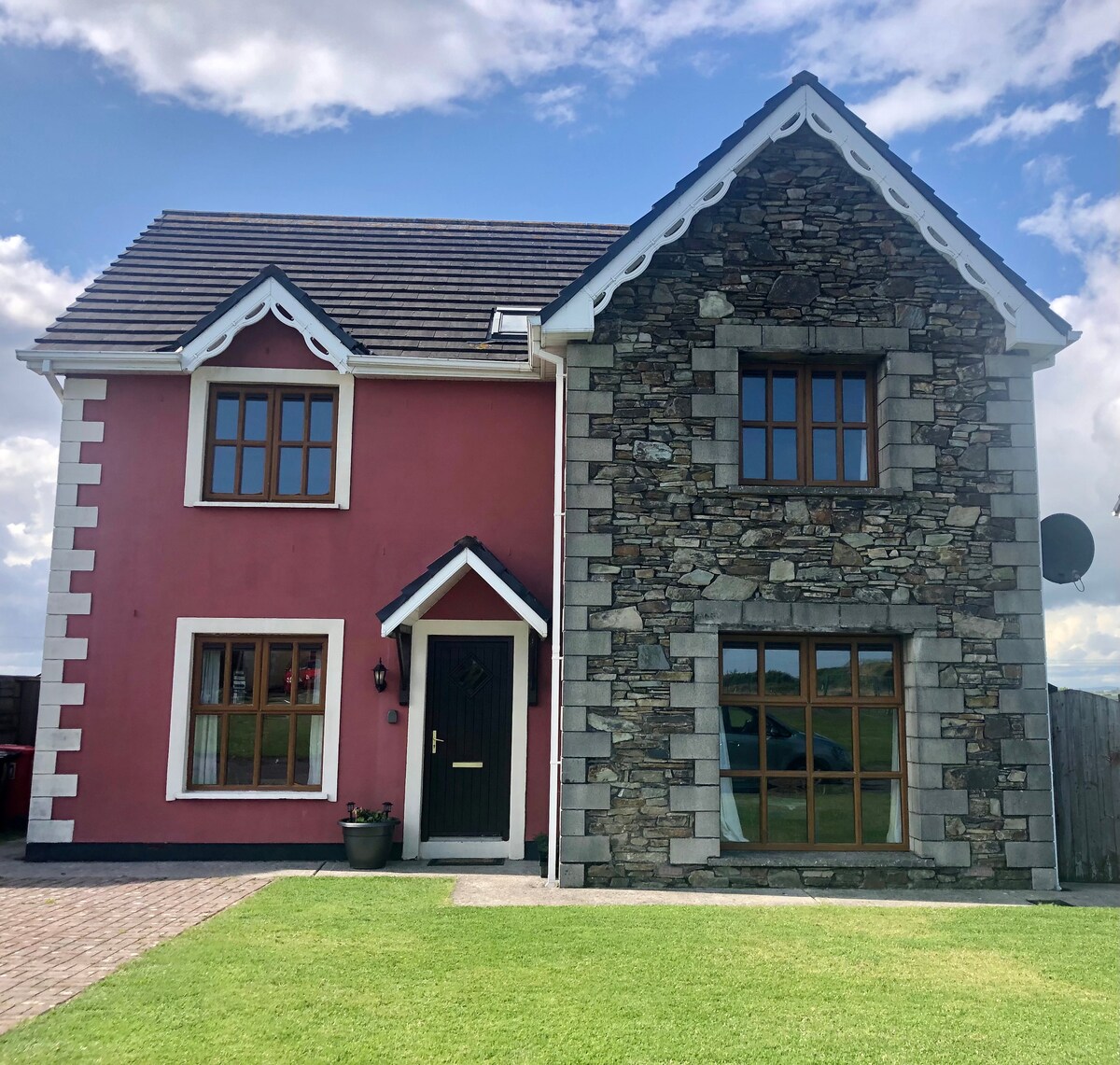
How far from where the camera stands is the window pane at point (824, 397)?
421 inches

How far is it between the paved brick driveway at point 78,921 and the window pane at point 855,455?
7.32m

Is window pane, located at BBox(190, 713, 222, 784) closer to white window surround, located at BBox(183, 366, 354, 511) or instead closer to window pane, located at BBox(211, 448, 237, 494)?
white window surround, located at BBox(183, 366, 354, 511)

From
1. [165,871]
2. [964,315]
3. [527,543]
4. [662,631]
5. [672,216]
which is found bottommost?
[165,871]

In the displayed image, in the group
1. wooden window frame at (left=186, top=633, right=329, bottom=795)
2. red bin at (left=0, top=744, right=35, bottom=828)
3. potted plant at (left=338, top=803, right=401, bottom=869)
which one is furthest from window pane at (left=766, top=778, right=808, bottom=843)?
red bin at (left=0, top=744, right=35, bottom=828)

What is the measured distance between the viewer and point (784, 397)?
10688 millimetres

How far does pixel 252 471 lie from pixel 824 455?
21.8 feet

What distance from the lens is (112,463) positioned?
11.8 metres

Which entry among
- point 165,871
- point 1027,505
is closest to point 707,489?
point 1027,505

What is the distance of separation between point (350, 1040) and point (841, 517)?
6.95 meters

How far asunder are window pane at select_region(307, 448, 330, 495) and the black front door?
226cm

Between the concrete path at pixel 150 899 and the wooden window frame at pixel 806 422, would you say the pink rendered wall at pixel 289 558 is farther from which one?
the wooden window frame at pixel 806 422

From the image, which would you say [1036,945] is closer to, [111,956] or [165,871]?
[111,956]

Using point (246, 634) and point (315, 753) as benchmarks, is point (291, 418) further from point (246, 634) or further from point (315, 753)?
A: point (315, 753)

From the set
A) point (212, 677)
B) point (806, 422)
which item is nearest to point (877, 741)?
point (806, 422)
